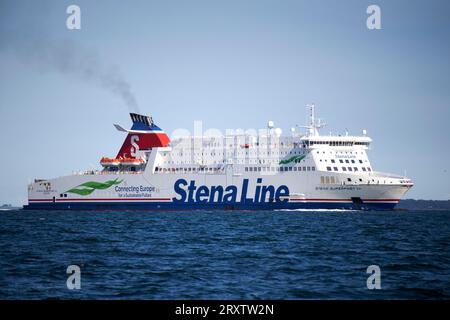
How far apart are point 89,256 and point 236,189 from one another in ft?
99.0

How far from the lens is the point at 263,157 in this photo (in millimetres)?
50531

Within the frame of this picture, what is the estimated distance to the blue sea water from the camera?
553 inches

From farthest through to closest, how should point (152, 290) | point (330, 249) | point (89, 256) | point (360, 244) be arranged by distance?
point (360, 244)
point (330, 249)
point (89, 256)
point (152, 290)

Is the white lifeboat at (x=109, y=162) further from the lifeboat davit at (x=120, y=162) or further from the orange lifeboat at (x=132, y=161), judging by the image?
the orange lifeboat at (x=132, y=161)

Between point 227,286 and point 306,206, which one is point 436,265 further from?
point 306,206

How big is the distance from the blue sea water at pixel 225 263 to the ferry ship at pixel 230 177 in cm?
1759

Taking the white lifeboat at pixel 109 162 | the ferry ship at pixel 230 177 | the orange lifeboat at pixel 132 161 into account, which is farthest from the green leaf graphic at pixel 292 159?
the white lifeboat at pixel 109 162

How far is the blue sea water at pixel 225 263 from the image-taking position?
46.1ft

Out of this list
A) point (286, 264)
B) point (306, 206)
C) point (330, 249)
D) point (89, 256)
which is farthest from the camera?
point (306, 206)

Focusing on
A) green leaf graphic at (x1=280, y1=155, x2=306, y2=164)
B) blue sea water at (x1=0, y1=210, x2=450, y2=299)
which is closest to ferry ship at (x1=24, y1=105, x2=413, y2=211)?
green leaf graphic at (x1=280, y1=155, x2=306, y2=164)

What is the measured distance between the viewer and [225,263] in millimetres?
18125

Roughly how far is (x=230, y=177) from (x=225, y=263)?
31.8 metres

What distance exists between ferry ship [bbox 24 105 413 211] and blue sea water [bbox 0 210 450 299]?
17591 mm
